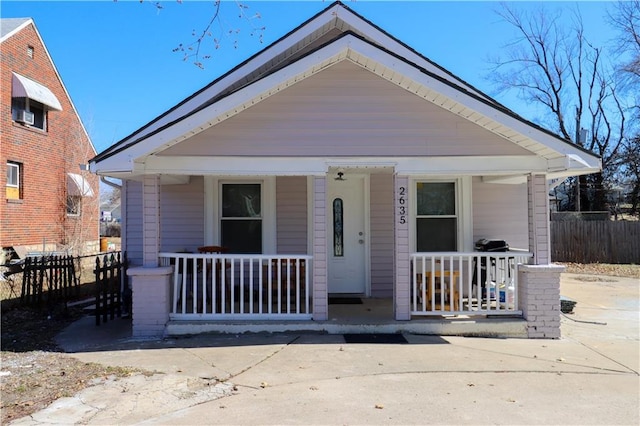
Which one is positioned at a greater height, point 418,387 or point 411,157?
point 411,157

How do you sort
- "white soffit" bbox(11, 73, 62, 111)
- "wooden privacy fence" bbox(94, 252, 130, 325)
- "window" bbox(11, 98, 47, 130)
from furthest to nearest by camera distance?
1. "window" bbox(11, 98, 47, 130)
2. "white soffit" bbox(11, 73, 62, 111)
3. "wooden privacy fence" bbox(94, 252, 130, 325)

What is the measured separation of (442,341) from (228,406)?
11.4 feet

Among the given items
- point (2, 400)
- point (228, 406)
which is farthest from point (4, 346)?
point (228, 406)

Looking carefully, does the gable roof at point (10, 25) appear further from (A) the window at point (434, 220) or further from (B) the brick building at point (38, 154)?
(A) the window at point (434, 220)

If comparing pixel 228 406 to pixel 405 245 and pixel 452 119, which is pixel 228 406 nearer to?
pixel 405 245

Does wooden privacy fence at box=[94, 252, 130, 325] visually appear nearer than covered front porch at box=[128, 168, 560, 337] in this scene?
No

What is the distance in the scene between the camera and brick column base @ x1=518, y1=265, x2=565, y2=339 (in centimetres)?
691

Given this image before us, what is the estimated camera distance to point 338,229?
30.4ft

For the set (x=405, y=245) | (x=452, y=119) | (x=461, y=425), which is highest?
(x=452, y=119)

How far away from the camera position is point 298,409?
4.17 metres

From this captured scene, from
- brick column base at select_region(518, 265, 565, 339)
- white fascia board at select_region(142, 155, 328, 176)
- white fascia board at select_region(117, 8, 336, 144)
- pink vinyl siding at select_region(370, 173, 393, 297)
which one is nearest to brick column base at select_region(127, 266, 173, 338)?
white fascia board at select_region(142, 155, 328, 176)

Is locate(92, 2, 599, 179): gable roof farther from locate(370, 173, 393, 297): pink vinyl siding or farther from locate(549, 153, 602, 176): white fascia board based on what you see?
locate(370, 173, 393, 297): pink vinyl siding

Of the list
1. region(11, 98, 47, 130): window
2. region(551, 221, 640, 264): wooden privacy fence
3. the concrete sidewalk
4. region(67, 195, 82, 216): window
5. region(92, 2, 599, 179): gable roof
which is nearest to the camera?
the concrete sidewalk

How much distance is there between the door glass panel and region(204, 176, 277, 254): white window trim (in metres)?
1.20
